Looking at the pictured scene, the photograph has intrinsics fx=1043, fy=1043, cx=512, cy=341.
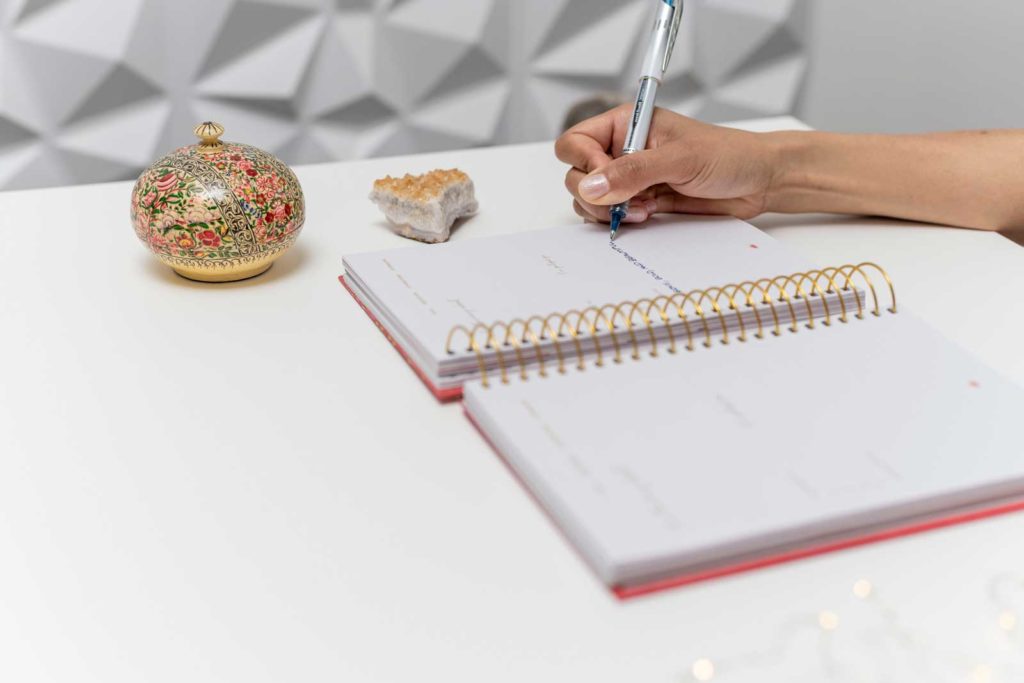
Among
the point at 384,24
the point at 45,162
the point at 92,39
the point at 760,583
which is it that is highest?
the point at 760,583

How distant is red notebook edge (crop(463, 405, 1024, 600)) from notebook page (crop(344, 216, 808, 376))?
0.19m

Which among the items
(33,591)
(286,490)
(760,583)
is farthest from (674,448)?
(33,591)

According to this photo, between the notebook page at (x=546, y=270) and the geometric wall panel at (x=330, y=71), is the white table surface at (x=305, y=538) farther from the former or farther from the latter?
the geometric wall panel at (x=330, y=71)

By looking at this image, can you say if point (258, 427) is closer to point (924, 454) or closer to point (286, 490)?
point (286, 490)

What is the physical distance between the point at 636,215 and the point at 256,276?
0.34 metres

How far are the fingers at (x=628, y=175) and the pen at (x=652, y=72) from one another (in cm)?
5

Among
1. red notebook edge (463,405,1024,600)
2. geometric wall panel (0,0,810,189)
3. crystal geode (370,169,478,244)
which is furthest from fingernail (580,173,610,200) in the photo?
geometric wall panel (0,0,810,189)

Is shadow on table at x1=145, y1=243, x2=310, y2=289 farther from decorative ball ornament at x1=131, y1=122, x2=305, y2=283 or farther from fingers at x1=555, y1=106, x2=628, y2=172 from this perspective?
fingers at x1=555, y1=106, x2=628, y2=172

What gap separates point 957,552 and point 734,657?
152mm

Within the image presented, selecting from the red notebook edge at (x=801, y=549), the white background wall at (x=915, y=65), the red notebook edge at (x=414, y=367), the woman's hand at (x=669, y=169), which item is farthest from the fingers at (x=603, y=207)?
the white background wall at (x=915, y=65)

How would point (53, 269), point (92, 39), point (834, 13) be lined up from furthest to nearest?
1. point (834, 13)
2. point (92, 39)
3. point (53, 269)

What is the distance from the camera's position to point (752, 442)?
596mm

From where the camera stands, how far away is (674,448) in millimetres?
589

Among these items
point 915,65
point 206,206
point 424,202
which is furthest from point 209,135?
point 915,65
